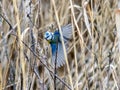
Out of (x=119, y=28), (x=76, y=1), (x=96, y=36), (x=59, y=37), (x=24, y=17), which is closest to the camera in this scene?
(x=119, y=28)

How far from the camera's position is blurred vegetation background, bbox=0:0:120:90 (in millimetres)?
983

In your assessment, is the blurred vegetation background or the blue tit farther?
the blurred vegetation background

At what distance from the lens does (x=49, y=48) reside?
111cm

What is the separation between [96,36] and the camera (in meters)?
1.37

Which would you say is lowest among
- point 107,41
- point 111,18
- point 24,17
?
point 107,41

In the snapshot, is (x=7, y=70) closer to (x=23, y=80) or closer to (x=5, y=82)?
(x=5, y=82)

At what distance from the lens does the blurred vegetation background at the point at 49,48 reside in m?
0.98

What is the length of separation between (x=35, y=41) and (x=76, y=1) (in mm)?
1026

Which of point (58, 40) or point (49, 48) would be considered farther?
point (49, 48)

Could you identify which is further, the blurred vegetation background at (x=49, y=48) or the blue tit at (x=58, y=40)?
the blurred vegetation background at (x=49, y=48)

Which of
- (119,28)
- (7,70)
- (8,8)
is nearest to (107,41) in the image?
(8,8)

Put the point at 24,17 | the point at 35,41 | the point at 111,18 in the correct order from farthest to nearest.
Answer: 1. the point at 111,18
2. the point at 24,17
3. the point at 35,41

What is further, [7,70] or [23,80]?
[7,70]

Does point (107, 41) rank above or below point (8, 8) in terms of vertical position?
below
